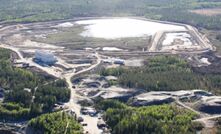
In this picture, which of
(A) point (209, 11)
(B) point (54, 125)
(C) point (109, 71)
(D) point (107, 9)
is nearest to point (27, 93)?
(B) point (54, 125)

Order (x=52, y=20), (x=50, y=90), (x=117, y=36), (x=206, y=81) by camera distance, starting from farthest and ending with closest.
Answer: (x=52, y=20) → (x=117, y=36) → (x=206, y=81) → (x=50, y=90)

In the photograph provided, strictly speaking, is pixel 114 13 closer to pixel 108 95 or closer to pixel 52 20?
pixel 52 20

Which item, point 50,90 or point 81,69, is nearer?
point 50,90

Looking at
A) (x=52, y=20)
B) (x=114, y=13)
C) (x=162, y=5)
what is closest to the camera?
(x=52, y=20)

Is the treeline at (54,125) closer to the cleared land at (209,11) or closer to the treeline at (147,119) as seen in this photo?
the treeline at (147,119)

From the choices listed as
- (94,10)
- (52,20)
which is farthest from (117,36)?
(94,10)

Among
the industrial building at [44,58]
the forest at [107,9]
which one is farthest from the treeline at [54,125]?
the forest at [107,9]
